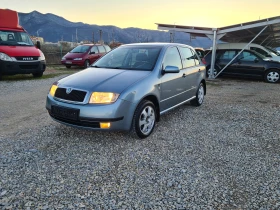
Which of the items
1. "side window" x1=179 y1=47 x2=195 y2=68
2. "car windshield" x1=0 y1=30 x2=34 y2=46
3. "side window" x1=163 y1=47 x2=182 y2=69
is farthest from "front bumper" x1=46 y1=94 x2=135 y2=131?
"car windshield" x1=0 y1=30 x2=34 y2=46

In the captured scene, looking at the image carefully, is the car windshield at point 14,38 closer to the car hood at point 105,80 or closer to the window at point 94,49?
the window at point 94,49

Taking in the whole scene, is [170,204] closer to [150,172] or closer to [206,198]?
[206,198]

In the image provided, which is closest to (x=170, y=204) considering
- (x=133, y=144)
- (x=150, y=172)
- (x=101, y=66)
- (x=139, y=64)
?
(x=150, y=172)

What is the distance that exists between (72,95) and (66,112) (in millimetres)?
273

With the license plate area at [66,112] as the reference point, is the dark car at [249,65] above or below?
above

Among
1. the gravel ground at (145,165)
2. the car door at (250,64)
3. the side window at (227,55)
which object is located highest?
the side window at (227,55)

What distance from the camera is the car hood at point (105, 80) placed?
3.46 metres

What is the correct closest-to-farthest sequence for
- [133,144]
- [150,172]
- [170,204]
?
[170,204] < [150,172] < [133,144]

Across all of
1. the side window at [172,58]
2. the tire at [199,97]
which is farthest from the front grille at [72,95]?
the tire at [199,97]

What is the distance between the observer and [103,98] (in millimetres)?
3369

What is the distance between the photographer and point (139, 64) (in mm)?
4316

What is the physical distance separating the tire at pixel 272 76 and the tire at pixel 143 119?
873cm

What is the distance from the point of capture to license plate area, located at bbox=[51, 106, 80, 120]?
3.40m

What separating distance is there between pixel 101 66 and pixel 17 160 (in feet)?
7.64
